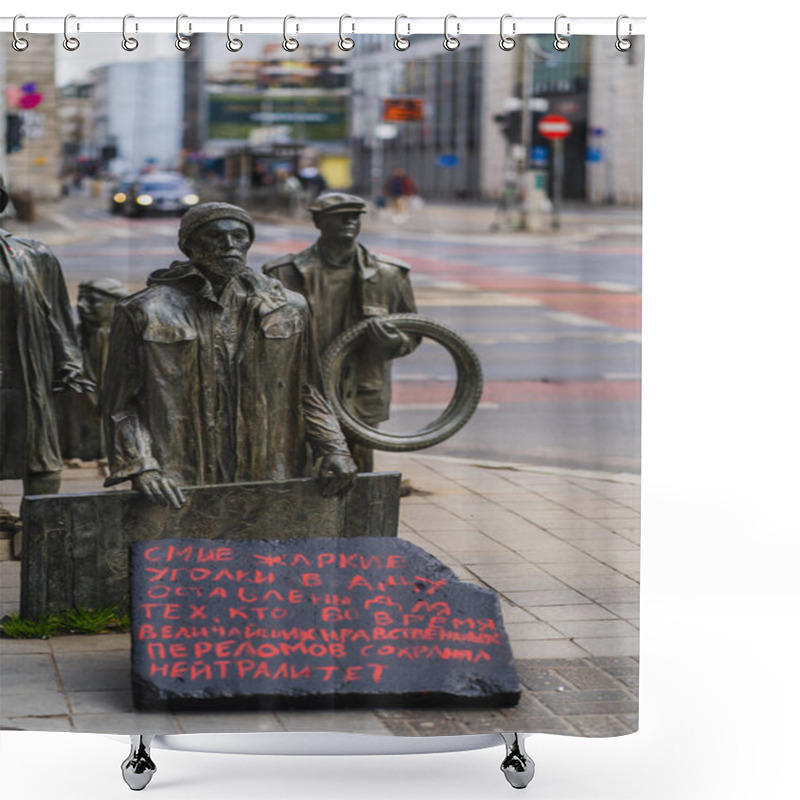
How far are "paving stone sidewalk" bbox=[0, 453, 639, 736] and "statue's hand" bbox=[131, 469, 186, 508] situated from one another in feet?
1.55

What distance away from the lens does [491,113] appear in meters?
5.09

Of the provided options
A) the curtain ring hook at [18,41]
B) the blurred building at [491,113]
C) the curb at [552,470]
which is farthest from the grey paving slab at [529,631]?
the curtain ring hook at [18,41]

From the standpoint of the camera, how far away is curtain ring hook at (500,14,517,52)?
191 inches

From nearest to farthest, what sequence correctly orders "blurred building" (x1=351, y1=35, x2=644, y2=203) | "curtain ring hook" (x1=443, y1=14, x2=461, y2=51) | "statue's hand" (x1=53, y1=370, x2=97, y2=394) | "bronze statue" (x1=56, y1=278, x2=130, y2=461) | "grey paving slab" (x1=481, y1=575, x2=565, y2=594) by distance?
1. "curtain ring hook" (x1=443, y1=14, x2=461, y2=51)
2. "blurred building" (x1=351, y1=35, x2=644, y2=203)
3. "grey paving slab" (x1=481, y1=575, x2=565, y2=594)
4. "bronze statue" (x1=56, y1=278, x2=130, y2=461)
5. "statue's hand" (x1=53, y1=370, x2=97, y2=394)

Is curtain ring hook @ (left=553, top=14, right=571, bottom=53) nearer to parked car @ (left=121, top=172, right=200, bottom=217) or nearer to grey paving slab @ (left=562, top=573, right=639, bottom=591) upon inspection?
parked car @ (left=121, top=172, right=200, bottom=217)

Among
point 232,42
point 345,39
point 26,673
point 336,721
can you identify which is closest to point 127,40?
point 232,42

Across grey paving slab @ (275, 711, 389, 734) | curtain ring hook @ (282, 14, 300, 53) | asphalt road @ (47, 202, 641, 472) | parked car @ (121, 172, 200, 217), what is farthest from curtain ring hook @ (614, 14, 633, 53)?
grey paving slab @ (275, 711, 389, 734)

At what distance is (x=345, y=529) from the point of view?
5289 millimetres

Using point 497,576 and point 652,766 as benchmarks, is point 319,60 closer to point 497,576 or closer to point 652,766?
point 497,576

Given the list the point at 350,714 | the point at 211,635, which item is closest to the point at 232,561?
the point at 211,635

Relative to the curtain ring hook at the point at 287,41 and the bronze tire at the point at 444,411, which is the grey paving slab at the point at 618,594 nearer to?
the bronze tire at the point at 444,411

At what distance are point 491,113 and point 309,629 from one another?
1.58 meters

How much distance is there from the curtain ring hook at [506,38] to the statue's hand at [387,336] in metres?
1.06

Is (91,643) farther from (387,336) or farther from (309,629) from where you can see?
(387,336)
